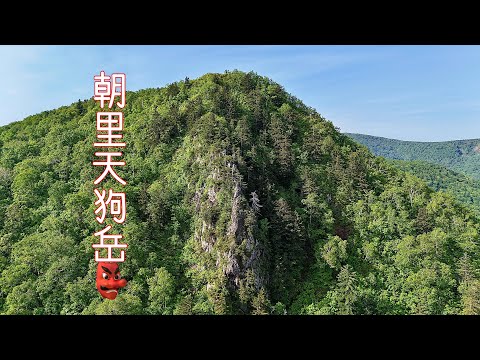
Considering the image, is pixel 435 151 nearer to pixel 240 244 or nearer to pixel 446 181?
pixel 446 181

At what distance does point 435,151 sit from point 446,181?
5239cm

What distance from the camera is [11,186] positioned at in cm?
2420

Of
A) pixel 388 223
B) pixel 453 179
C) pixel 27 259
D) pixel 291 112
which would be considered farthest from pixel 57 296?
pixel 453 179

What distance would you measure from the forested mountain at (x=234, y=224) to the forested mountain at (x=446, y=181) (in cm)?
1884

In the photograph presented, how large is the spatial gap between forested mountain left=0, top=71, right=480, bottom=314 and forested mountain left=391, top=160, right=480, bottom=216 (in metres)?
18.8

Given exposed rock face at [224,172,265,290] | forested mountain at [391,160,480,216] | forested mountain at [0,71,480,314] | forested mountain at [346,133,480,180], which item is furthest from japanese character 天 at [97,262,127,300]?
forested mountain at [346,133,480,180]

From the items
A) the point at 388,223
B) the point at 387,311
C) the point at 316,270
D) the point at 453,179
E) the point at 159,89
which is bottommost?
the point at 387,311

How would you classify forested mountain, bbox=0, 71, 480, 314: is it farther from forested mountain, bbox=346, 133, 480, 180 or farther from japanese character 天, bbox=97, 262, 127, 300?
forested mountain, bbox=346, 133, 480, 180

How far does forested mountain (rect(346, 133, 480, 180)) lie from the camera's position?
83.3 m

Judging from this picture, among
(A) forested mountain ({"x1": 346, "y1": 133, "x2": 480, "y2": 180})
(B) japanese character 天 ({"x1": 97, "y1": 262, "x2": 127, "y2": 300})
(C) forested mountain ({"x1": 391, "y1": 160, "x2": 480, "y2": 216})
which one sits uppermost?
(A) forested mountain ({"x1": 346, "y1": 133, "x2": 480, "y2": 180})

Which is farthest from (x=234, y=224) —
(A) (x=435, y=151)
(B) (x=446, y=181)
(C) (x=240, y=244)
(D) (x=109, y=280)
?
(A) (x=435, y=151)

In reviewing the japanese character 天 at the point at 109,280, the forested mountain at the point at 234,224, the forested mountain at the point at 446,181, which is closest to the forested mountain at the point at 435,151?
the forested mountain at the point at 446,181
